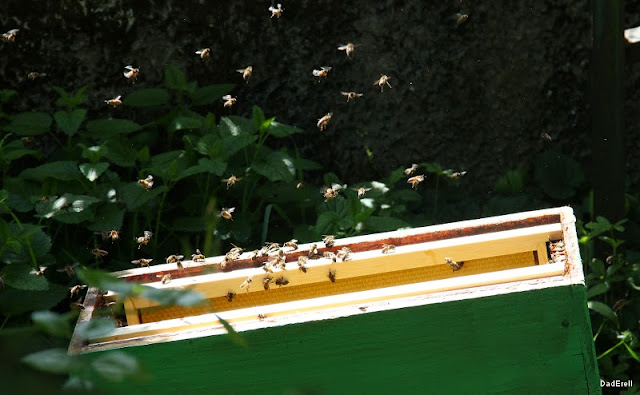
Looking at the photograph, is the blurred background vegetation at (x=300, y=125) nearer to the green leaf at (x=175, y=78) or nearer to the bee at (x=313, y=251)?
the green leaf at (x=175, y=78)

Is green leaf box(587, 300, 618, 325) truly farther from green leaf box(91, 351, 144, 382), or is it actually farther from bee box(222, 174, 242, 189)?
green leaf box(91, 351, 144, 382)

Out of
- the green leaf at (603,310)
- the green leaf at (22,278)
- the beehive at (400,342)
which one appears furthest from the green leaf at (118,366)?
the green leaf at (603,310)

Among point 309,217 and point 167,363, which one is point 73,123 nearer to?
point 309,217

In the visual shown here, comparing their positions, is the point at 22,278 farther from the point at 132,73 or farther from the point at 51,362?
the point at 51,362

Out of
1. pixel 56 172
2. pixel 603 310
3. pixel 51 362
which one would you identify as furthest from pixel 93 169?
pixel 51 362

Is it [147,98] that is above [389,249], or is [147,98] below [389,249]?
above
